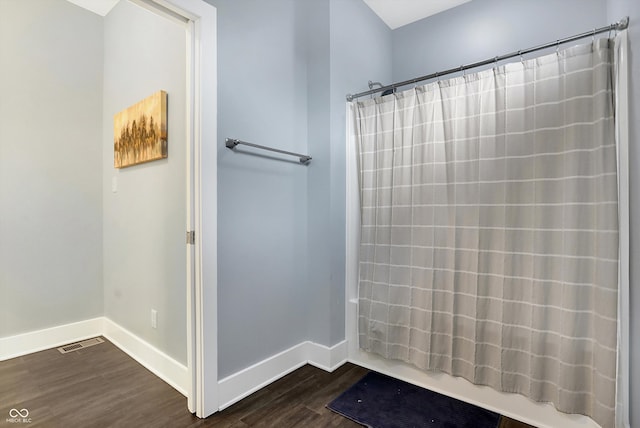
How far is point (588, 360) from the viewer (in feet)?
4.77

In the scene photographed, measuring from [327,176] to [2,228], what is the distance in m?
2.31

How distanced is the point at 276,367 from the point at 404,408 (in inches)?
30.3

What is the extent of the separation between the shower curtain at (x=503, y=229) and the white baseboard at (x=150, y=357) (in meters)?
1.13

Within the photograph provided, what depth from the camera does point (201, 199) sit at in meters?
1.60

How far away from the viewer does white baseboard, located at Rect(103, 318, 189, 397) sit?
6.16ft

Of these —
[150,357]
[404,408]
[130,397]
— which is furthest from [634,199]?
[150,357]

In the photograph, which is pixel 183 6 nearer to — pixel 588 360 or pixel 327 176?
pixel 327 176

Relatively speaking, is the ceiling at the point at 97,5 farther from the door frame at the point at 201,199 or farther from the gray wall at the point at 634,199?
the gray wall at the point at 634,199

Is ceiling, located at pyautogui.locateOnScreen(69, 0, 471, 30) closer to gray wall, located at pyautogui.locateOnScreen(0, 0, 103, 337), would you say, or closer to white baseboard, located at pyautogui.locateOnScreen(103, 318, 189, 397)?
gray wall, located at pyautogui.locateOnScreen(0, 0, 103, 337)

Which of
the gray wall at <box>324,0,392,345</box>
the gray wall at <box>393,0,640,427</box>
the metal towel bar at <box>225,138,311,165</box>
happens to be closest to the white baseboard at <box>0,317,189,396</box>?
the gray wall at <box>324,0,392,345</box>

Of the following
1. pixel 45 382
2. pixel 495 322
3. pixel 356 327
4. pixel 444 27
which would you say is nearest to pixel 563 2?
pixel 444 27

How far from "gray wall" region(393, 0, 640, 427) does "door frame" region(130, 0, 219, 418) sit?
1.72 metres

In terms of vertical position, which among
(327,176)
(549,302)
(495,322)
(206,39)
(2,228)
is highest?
(206,39)

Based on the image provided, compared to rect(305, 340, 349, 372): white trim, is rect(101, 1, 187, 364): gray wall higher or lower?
higher
